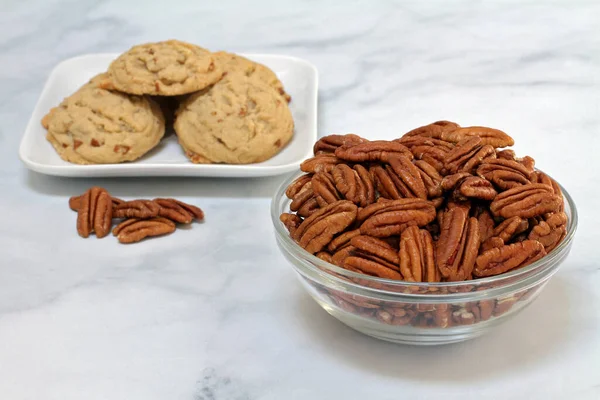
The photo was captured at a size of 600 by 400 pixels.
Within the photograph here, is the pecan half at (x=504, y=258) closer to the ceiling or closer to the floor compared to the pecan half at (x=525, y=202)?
closer to the floor

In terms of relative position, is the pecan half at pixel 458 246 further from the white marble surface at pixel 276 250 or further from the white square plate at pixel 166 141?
the white square plate at pixel 166 141

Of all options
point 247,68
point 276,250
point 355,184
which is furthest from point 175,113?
point 355,184

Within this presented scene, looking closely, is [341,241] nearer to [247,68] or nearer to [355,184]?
[355,184]

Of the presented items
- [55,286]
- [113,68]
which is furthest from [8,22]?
[55,286]

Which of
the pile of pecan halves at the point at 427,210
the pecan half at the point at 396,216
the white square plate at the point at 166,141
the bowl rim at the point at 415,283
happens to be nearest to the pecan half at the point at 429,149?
the pile of pecan halves at the point at 427,210

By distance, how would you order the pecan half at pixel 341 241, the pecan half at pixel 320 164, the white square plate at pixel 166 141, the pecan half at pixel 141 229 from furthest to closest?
the white square plate at pixel 166 141 < the pecan half at pixel 141 229 < the pecan half at pixel 320 164 < the pecan half at pixel 341 241

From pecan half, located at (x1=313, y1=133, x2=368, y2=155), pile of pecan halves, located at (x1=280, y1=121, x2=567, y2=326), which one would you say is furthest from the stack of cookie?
pile of pecan halves, located at (x1=280, y1=121, x2=567, y2=326)

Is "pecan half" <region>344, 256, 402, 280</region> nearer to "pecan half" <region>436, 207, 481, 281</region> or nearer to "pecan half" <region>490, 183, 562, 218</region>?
"pecan half" <region>436, 207, 481, 281</region>
